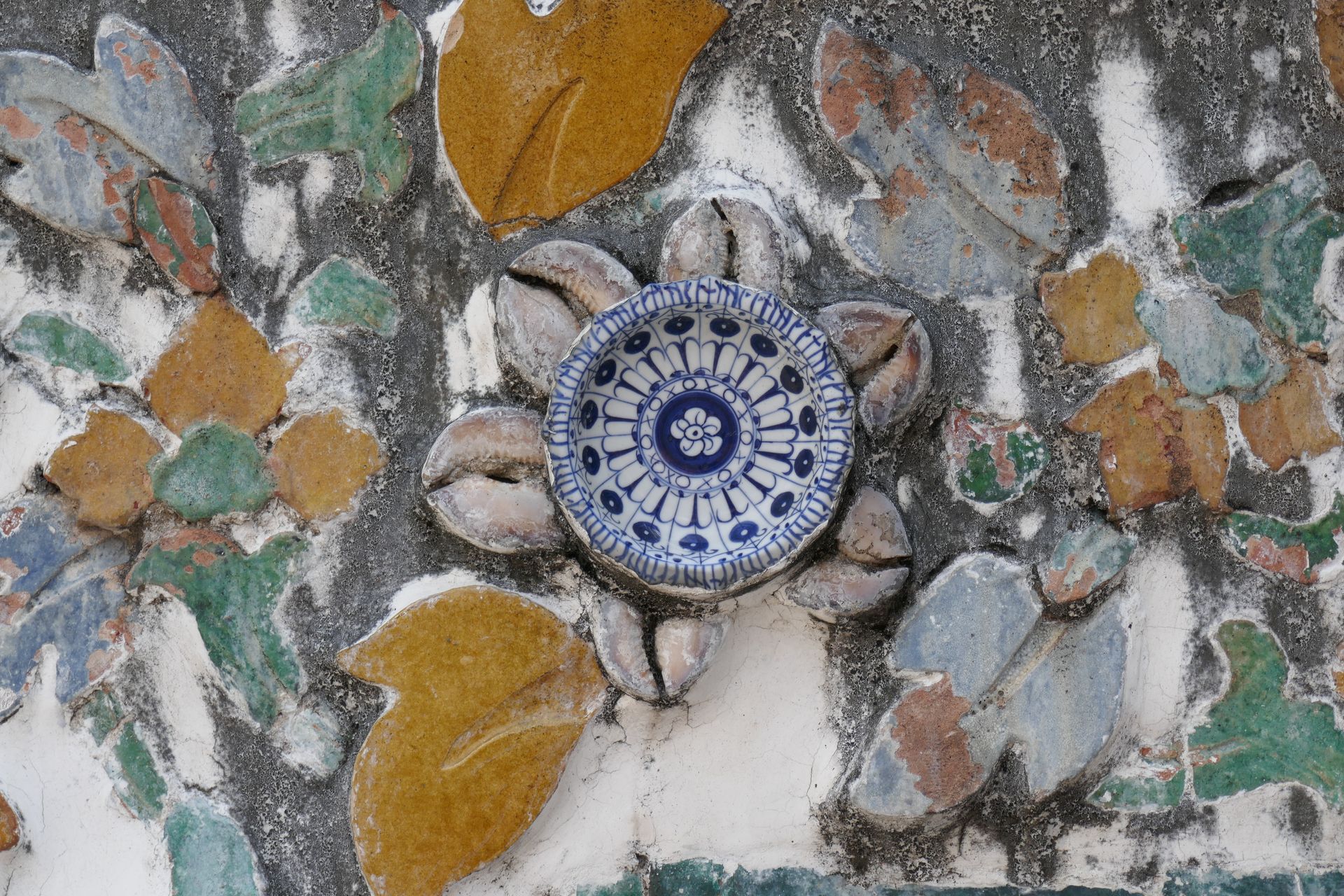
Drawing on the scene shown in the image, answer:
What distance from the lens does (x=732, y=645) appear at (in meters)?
2.48

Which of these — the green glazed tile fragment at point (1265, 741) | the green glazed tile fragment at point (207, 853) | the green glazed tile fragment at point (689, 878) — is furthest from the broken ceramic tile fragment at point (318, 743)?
the green glazed tile fragment at point (1265, 741)

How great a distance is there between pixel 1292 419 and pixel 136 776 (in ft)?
6.13

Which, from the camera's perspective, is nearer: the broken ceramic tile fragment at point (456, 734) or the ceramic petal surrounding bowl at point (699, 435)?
the ceramic petal surrounding bowl at point (699, 435)

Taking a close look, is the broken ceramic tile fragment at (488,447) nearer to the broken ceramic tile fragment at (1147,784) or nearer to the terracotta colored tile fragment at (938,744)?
the terracotta colored tile fragment at (938,744)

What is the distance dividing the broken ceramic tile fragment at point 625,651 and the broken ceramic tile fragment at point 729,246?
0.51 metres

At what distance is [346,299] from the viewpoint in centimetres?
250

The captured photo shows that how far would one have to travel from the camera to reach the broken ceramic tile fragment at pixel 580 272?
2.42 meters

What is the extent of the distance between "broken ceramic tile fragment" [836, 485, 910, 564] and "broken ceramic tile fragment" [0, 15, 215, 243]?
1.16 metres

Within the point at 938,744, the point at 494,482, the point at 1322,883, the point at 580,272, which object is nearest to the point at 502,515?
the point at 494,482

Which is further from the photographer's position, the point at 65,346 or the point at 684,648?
the point at 65,346

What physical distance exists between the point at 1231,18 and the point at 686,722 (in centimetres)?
138

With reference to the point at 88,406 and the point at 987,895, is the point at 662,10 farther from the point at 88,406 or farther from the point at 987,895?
the point at 987,895

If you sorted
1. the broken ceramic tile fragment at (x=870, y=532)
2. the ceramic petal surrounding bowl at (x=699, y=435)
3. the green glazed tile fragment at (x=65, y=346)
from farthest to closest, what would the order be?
the green glazed tile fragment at (x=65, y=346) → the broken ceramic tile fragment at (x=870, y=532) → the ceramic petal surrounding bowl at (x=699, y=435)

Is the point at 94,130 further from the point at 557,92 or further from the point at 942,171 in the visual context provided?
the point at 942,171
